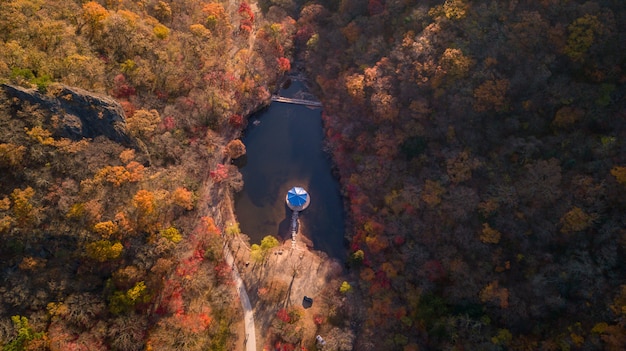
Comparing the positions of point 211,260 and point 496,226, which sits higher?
point 496,226

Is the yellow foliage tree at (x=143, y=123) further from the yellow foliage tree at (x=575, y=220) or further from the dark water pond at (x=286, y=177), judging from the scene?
the yellow foliage tree at (x=575, y=220)

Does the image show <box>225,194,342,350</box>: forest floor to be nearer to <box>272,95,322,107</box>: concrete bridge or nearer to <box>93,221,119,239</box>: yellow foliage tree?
<box>93,221,119,239</box>: yellow foliage tree

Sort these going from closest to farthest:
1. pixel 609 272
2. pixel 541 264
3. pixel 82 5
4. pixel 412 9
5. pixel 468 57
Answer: pixel 609 272, pixel 541 264, pixel 468 57, pixel 82 5, pixel 412 9

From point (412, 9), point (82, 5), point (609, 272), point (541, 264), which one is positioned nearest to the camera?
point (609, 272)

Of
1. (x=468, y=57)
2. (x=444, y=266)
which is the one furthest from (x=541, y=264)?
(x=468, y=57)

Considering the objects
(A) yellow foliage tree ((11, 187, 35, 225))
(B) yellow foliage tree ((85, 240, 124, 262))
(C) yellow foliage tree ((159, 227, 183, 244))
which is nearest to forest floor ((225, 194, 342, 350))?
(C) yellow foliage tree ((159, 227, 183, 244))

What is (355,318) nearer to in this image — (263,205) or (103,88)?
(263,205)
